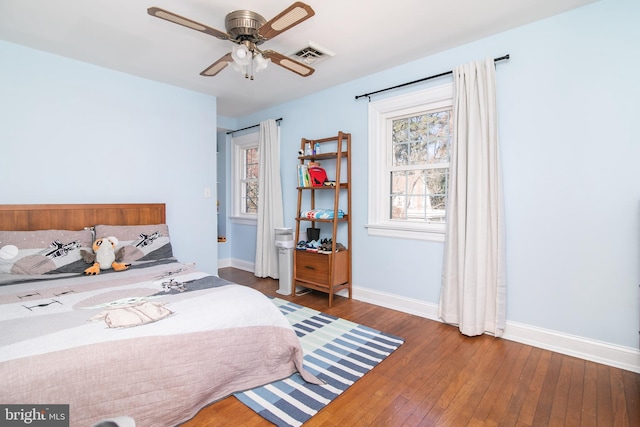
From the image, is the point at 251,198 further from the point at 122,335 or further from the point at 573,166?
the point at 573,166

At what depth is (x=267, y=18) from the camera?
2141mm

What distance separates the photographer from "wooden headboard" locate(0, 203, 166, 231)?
251 cm

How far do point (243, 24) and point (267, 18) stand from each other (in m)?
0.27

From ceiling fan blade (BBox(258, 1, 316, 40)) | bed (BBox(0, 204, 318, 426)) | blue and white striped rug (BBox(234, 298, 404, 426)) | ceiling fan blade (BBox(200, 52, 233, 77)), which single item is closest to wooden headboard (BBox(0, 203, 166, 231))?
bed (BBox(0, 204, 318, 426))

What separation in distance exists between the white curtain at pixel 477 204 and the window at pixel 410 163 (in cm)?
24

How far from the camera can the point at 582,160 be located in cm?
213

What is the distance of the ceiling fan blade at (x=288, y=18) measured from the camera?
148 centimetres

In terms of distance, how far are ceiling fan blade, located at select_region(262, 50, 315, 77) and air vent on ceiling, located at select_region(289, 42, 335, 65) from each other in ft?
0.82

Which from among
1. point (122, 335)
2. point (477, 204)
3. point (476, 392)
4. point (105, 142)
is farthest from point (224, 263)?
point (476, 392)

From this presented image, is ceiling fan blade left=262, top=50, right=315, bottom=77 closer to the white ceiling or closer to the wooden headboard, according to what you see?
the white ceiling

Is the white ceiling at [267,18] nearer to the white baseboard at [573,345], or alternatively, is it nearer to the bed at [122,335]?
the bed at [122,335]

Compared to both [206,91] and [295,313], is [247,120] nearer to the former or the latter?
[206,91]

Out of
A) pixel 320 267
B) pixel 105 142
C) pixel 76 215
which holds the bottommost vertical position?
pixel 320 267

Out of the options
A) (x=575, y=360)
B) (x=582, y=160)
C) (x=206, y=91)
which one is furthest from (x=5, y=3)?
(x=575, y=360)
